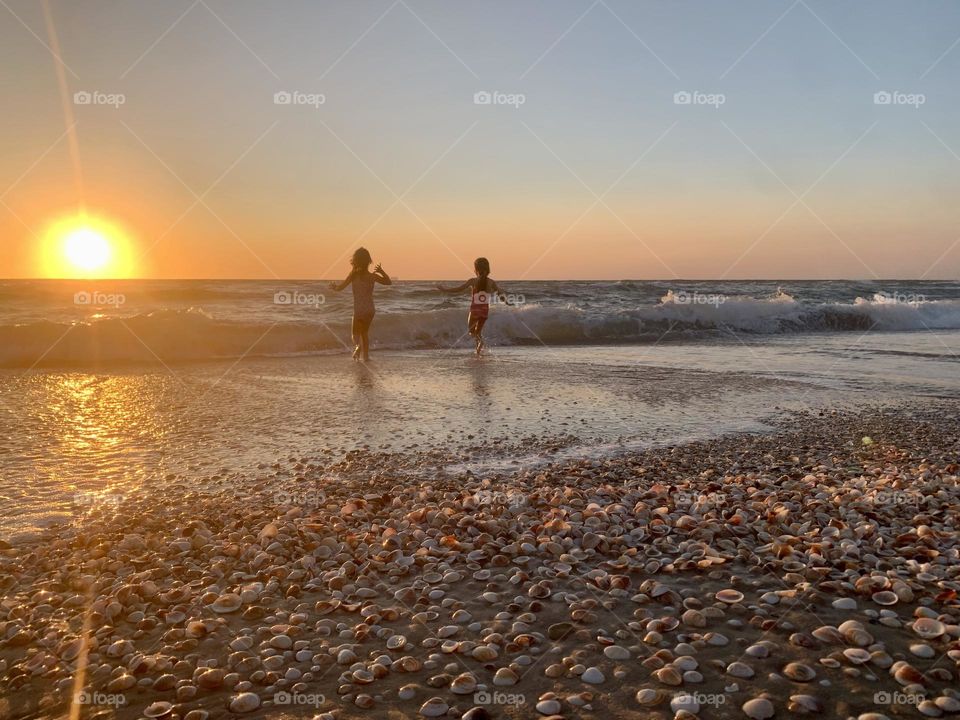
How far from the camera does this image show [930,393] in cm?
1127

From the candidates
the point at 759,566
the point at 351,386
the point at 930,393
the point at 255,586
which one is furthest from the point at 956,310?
the point at 255,586

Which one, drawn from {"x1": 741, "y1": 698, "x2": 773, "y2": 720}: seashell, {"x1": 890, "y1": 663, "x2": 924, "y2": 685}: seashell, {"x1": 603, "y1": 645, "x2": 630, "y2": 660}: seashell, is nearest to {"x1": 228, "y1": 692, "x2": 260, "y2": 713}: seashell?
{"x1": 603, "y1": 645, "x2": 630, "y2": 660}: seashell

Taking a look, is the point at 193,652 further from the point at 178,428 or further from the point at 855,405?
the point at 855,405

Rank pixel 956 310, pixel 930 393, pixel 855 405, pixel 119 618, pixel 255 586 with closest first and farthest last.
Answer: pixel 119 618 < pixel 255 586 < pixel 855 405 < pixel 930 393 < pixel 956 310

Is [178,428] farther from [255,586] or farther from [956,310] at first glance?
[956,310]

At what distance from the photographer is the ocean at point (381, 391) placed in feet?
23.2

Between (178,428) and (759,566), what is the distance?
7.20 metres

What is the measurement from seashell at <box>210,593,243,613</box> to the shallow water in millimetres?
2196

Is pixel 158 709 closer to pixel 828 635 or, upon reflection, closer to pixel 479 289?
pixel 828 635

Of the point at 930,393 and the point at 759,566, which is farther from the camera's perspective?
the point at 930,393

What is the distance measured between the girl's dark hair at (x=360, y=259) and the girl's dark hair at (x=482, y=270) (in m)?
2.95

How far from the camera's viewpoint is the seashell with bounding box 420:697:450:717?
2.72m

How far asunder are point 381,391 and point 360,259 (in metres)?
5.89

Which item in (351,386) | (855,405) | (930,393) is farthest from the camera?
(351,386)
